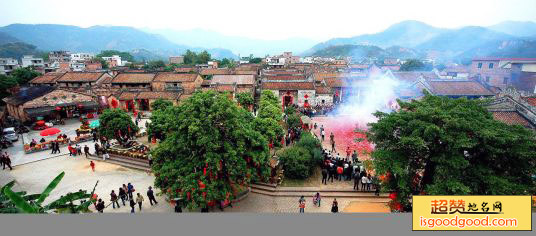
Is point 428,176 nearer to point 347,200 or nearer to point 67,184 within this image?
point 347,200

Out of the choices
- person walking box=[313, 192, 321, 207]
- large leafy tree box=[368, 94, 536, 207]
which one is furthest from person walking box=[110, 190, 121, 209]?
large leafy tree box=[368, 94, 536, 207]

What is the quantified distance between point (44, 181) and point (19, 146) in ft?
27.4

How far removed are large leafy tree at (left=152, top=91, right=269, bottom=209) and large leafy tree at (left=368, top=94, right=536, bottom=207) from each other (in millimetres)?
4738

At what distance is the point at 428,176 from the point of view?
898 centimetres

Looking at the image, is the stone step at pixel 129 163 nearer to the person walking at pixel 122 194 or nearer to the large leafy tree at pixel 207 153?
the person walking at pixel 122 194

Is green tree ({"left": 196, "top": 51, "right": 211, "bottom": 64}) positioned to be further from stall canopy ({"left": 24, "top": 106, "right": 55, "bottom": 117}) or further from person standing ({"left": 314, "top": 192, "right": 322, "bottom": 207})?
person standing ({"left": 314, "top": 192, "right": 322, "bottom": 207})

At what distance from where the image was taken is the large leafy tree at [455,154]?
744 cm

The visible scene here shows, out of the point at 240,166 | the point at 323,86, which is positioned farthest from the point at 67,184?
the point at 323,86

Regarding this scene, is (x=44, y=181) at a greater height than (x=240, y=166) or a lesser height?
lesser

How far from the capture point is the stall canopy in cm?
2412

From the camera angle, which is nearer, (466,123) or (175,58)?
(466,123)

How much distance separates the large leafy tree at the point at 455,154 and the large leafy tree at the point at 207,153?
15.5ft

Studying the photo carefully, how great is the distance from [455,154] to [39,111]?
103 feet

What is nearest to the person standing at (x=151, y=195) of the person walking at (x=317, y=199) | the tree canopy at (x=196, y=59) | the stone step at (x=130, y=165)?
the stone step at (x=130, y=165)
